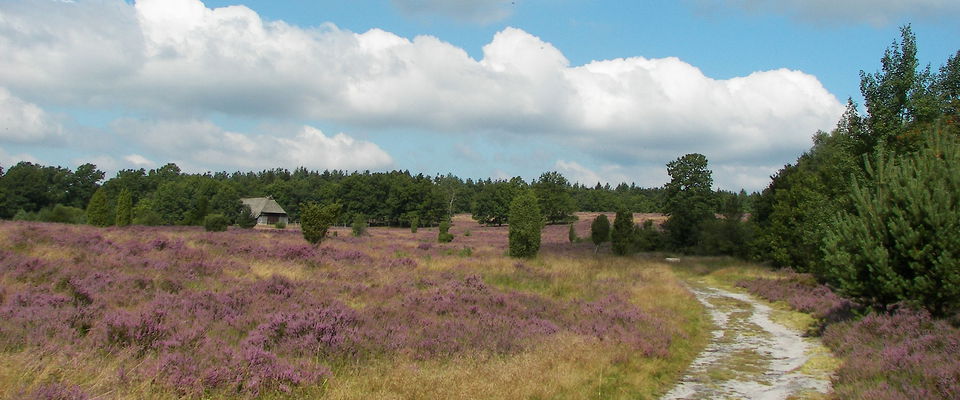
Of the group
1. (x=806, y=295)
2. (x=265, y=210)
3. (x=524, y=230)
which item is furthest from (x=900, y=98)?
(x=265, y=210)

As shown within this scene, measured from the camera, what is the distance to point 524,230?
3047 centimetres

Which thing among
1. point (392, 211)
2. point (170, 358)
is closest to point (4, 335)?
point (170, 358)

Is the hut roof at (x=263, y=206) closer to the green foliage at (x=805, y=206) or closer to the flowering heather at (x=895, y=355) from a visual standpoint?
the green foliage at (x=805, y=206)

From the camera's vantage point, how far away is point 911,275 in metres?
11.1

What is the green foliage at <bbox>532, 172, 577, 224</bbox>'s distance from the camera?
313ft

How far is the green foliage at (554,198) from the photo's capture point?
9550 centimetres

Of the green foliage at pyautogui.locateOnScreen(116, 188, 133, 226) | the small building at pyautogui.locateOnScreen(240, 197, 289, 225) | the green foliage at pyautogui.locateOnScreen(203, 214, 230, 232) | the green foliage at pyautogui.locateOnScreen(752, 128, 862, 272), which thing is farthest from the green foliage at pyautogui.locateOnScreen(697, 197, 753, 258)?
the small building at pyautogui.locateOnScreen(240, 197, 289, 225)

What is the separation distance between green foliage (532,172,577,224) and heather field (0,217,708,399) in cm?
7755

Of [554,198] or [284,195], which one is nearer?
[554,198]

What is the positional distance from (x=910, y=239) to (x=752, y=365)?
4110 millimetres

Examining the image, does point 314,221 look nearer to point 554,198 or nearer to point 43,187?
point 554,198

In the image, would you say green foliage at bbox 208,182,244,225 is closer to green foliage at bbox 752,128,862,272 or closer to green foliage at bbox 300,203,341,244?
green foliage at bbox 300,203,341,244

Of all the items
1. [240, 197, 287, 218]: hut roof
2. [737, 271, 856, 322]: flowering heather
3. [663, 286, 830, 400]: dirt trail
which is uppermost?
[240, 197, 287, 218]: hut roof

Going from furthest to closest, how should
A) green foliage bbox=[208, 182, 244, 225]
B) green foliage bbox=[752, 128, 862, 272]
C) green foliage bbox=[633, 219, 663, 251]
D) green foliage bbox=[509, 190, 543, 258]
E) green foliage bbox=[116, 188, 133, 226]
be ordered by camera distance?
green foliage bbox=[208, 182, 244, 225]
green foliage bbox=[633, 219, 663, 251]
green foliage bbox=[116, 188, 133, 226]
green foliage bbox=[509, 190, 543, 258]
green foliage bbox=[752, 128, 862, 272]
